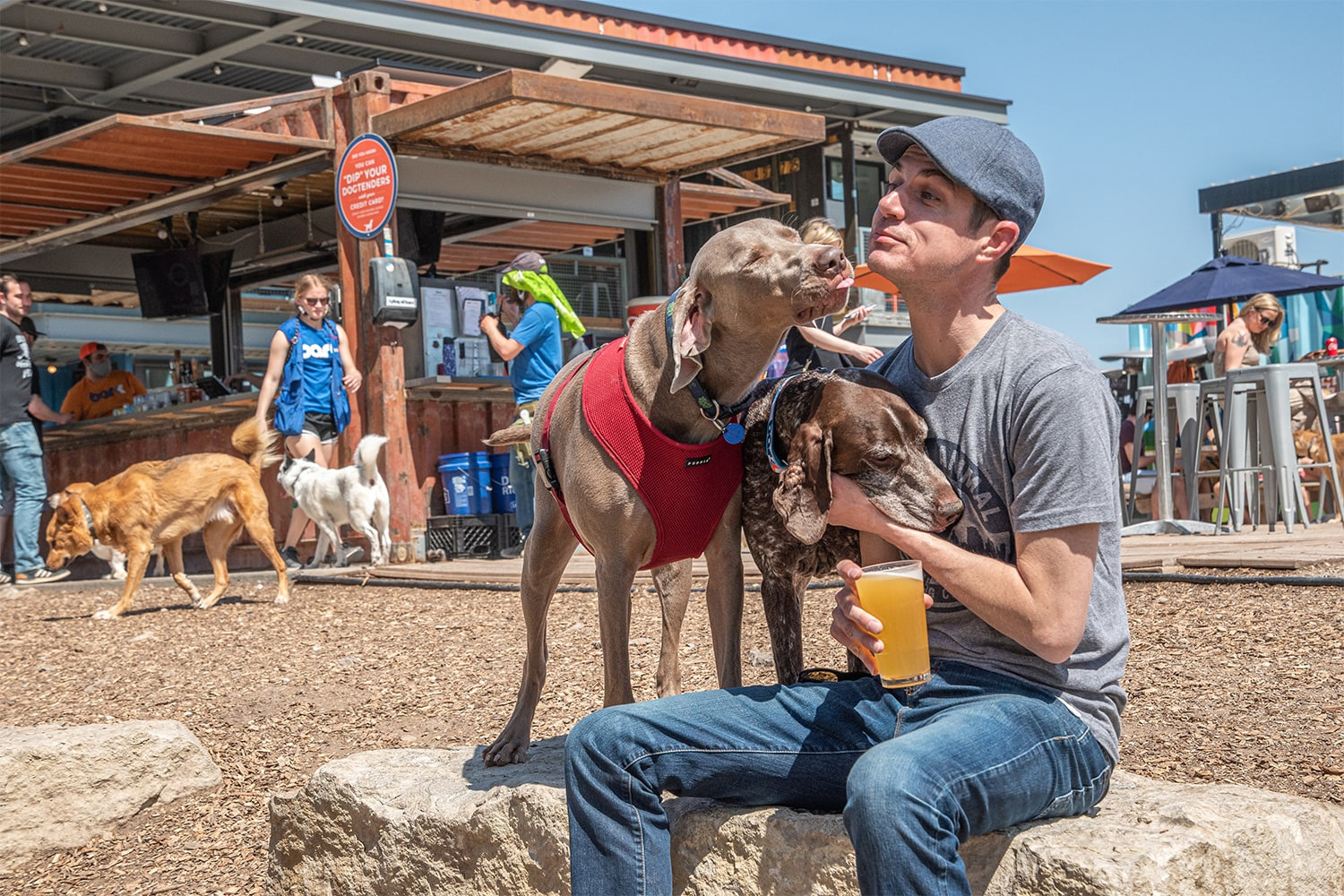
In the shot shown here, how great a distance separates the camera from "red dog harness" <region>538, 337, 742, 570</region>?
320cm

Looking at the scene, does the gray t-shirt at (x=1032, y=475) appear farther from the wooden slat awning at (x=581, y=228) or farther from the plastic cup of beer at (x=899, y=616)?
the wooden slat awning at (x=581, y=228)

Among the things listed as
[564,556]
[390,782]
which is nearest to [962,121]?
[564,556]

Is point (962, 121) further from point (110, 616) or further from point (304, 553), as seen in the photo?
point (304, 553)

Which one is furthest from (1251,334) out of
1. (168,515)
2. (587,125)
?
(168,515)

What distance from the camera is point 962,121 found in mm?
2572

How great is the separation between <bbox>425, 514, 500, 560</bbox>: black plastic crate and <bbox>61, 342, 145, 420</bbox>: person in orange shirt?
5063 mm

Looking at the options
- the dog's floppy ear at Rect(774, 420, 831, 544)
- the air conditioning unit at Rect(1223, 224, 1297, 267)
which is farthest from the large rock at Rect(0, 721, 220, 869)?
the air conditioning unit at Rect(1223, 224, 1297, 267)

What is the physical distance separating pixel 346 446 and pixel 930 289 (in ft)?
30.3

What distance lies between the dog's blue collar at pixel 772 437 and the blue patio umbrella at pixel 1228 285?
7947 millimetres

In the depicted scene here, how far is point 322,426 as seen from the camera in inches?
428

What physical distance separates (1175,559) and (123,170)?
9807mm

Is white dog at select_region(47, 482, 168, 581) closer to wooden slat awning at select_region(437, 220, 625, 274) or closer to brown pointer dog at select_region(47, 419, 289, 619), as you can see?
brown pointer dog at select_region(47, 419, 289, 619)

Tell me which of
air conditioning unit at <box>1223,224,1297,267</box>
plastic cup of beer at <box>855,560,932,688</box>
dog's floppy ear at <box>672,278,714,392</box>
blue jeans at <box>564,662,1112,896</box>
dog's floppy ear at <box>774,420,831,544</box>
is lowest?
A: blue jeans at <box>564,662,1112,896</box>

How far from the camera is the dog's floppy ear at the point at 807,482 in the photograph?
267 cm
